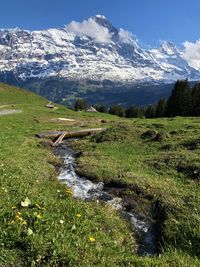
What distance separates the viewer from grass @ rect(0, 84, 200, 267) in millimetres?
12045

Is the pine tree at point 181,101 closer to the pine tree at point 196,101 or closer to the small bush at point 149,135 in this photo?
the pine tree at point 196,101

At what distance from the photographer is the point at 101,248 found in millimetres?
12844

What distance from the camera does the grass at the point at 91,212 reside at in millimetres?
12045

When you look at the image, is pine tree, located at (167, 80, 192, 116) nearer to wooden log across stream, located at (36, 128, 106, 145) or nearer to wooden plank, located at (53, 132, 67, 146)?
wooden log across stream, located at (36, 128, 106, 145)

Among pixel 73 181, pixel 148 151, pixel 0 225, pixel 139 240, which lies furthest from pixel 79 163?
pixel 0 225

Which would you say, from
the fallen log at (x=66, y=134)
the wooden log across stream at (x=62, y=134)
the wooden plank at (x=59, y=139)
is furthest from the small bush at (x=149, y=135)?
the fallen log at (x=66, y=134)

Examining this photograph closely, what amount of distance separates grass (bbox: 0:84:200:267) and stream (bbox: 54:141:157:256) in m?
0.53

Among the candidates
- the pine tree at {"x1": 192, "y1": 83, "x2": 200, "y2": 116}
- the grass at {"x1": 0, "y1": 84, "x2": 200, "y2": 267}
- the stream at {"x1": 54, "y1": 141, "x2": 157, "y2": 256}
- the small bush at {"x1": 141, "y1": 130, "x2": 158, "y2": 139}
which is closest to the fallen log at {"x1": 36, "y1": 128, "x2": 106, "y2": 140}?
the small bush at {"x1": 141, "y1": 130, "x2": 158, "y2": 139}

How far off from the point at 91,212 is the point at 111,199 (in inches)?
168

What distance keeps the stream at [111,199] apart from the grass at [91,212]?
1.75 ft

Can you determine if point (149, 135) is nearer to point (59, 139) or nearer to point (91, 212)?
point (59, 139)

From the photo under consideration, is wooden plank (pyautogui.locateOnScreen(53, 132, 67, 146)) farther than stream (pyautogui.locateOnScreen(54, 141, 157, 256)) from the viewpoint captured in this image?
Yes

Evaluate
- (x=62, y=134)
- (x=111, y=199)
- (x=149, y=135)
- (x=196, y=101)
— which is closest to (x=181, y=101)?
(x=196, y=101)

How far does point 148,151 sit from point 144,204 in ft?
44.6
